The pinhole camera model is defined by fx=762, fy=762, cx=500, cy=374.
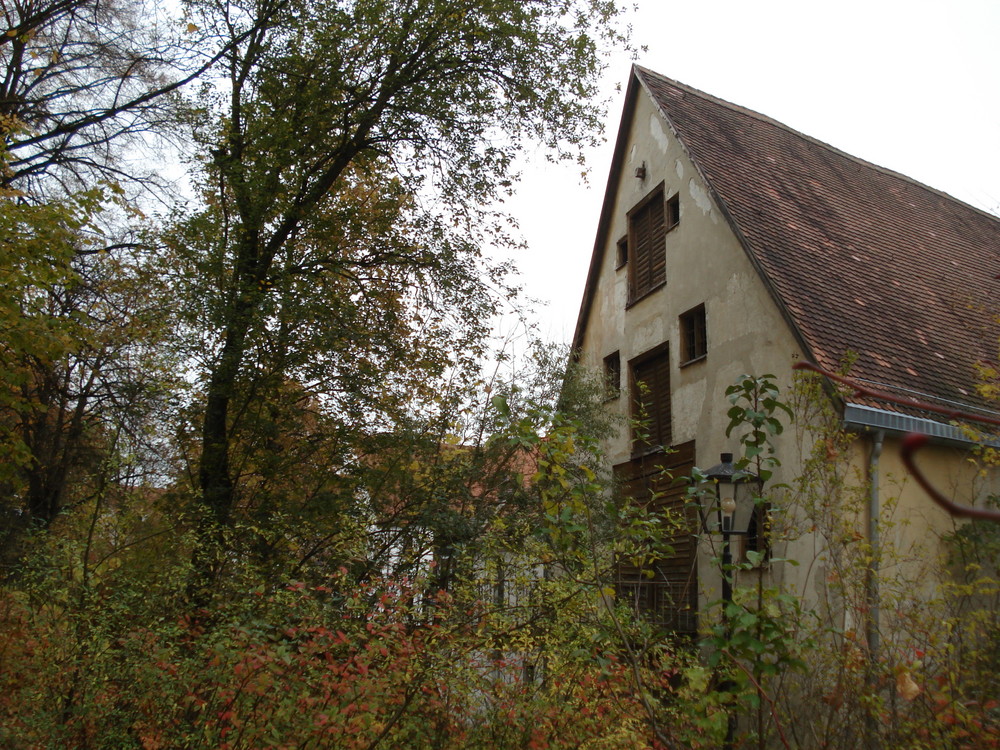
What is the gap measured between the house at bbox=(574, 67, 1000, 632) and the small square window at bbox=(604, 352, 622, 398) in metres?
0.04

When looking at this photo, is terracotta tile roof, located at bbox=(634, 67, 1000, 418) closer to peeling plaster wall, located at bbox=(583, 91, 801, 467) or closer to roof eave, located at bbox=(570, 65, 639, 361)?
peeling plaster wall, located at bbox=(583, 91, 801, 467)

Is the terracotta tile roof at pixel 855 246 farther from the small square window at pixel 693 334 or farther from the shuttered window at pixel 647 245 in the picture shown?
the small square window at pixel 693 334

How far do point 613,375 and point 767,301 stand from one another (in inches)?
175

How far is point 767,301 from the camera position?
10219mm

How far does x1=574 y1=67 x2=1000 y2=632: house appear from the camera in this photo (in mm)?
9031

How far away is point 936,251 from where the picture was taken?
13.9 metres

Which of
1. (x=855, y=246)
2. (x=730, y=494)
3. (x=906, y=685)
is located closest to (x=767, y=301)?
(x=730, y=494)

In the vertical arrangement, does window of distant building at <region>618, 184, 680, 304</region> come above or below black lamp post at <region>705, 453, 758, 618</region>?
above

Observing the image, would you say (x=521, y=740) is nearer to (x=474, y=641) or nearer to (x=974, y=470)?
(x=474, y=641)

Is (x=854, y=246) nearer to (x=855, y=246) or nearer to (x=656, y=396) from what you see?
(x=855, y=246)

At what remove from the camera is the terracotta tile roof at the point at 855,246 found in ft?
32.6

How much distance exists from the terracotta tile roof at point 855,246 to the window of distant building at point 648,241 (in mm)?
1121

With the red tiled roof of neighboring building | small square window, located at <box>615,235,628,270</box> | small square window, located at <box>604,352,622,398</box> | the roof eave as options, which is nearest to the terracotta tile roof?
the red tiled roof of neighboring building

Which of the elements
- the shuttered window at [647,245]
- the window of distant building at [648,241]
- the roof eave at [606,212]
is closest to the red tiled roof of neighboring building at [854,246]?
the roof eave at [606,212]
